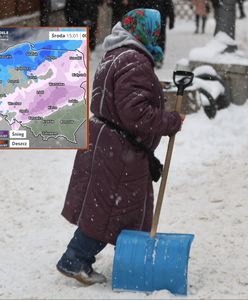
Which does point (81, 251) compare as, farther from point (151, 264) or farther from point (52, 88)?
point (52, 88)

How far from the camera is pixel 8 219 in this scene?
6.43m

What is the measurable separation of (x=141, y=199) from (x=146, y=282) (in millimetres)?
488

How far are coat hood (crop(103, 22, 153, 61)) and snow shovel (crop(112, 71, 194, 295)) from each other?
468mm

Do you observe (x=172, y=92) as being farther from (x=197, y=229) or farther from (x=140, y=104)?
(x=140, y=104)

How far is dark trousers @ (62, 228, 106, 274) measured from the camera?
4898 millimetres

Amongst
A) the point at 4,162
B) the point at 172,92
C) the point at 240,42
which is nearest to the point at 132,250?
the point at 4,162

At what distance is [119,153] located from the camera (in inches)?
185

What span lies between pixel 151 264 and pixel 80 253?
Result: 47 centimetres

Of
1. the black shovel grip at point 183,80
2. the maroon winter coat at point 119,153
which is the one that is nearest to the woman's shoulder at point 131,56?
the maroon winter coat at point 119,153

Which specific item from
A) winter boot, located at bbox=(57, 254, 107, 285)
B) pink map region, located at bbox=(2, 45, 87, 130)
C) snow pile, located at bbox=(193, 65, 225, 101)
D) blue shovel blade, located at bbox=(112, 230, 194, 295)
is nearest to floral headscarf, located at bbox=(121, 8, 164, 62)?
pink map region, located at bbox=(2, 45, 87, 130)

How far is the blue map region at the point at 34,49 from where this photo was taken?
4.88 metres

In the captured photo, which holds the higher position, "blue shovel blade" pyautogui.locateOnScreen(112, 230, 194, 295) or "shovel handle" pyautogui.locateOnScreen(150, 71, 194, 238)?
"shovel handle" pyautogui.locateOnScreen(150, 71, 194, 238)

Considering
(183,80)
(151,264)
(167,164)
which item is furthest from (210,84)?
(151,264)

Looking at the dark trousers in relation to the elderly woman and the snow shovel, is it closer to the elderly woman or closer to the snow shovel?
the elderly woman
